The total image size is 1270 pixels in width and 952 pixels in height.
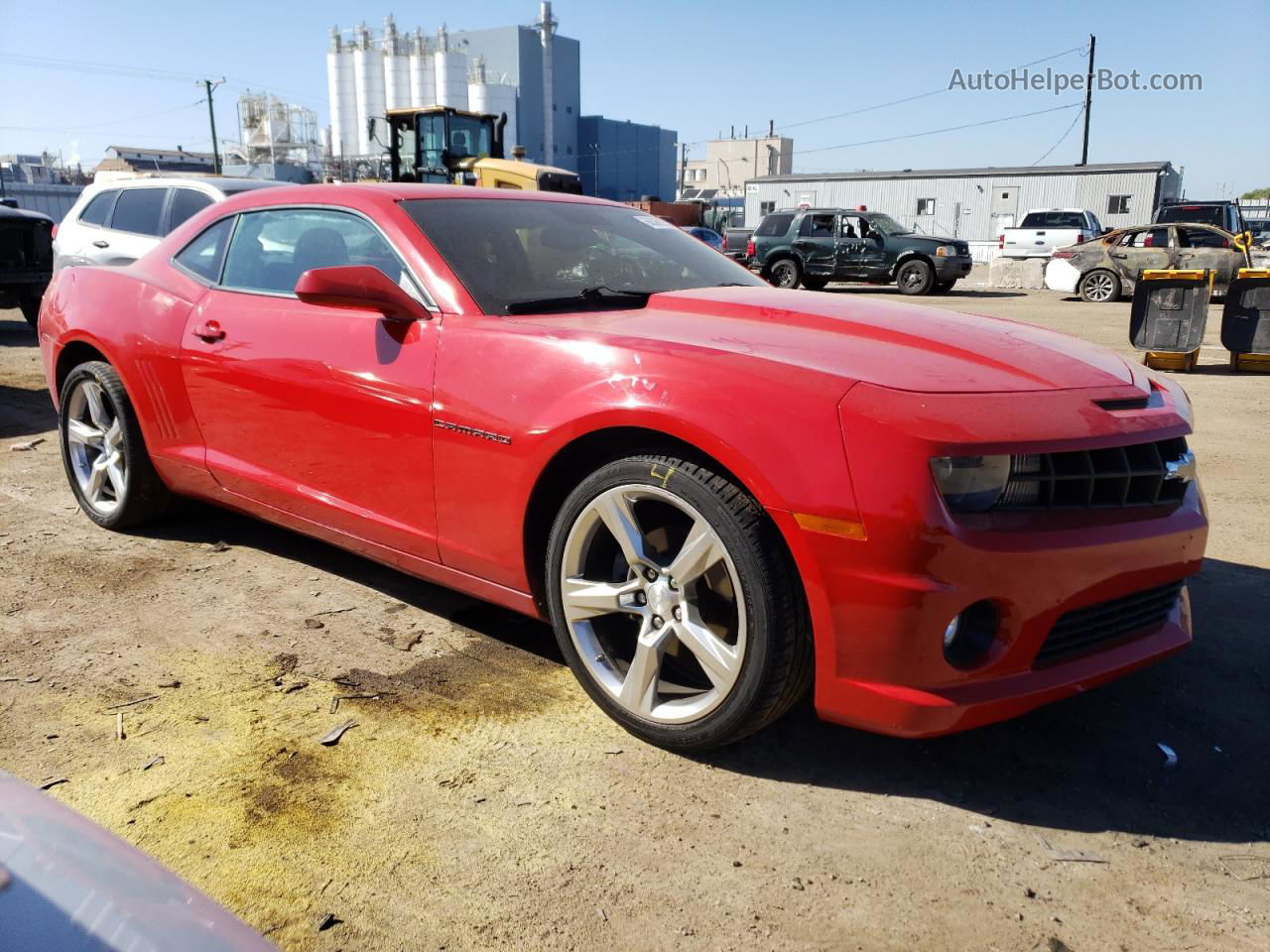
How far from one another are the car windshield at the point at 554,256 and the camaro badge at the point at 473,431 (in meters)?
0.37

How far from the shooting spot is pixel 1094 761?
2535 millimetres

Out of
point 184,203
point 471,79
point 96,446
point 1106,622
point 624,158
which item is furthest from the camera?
point 624,158

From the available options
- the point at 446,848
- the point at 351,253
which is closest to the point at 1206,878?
the point at 446,848

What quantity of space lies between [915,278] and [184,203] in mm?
15596

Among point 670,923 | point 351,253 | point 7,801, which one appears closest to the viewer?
point 7,801

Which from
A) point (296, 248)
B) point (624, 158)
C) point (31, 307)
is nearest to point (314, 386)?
point (296, 248)

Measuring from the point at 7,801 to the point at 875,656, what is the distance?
162cm

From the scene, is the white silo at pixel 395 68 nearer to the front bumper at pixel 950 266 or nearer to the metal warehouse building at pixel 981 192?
the metal warehouse building at pixel 981 192

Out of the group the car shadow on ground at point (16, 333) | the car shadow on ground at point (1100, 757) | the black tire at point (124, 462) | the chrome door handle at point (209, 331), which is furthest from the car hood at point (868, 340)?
the car shadow on ground at point (16, 333)

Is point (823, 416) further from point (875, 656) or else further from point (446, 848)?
point (446, 848)

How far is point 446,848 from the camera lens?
215 centimetres

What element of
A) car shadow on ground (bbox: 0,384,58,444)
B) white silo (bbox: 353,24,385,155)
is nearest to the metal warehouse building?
car shadow on ground (bbox: 0,384,58,444)

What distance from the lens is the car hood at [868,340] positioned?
7.72 ft

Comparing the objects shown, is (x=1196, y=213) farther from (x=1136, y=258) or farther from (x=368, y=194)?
(x=368, y=194)
